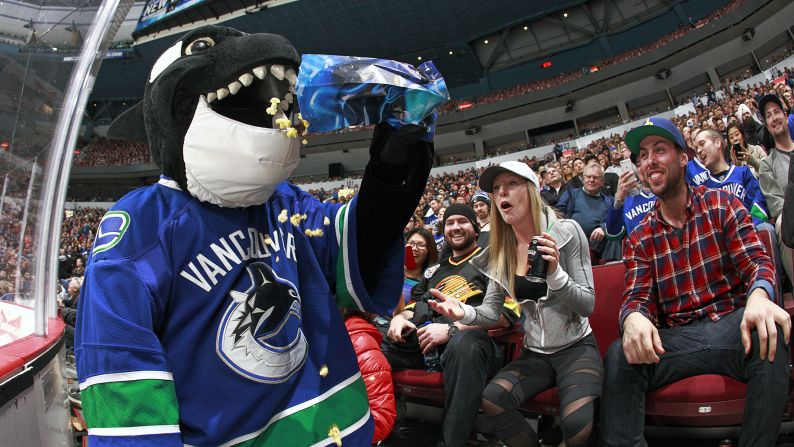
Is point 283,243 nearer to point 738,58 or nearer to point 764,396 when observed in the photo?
point 764,396

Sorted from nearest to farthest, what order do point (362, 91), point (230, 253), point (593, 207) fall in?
1. point (362, 91)
2. point (230, 253)
3. point (593, 207)

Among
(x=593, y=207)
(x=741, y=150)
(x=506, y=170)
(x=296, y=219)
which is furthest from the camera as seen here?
(x=593, y=207)

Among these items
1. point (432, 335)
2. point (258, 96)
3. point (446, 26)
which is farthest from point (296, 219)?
point (446, 26)

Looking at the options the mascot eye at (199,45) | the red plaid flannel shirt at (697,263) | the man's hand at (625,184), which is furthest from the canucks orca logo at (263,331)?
the man's hand at (625,184)

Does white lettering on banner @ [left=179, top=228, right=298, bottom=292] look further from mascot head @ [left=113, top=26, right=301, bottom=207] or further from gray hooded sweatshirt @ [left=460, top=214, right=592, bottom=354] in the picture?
gray hooded sweatshirt @ [left=460, top=214, right=592, bottom=354]

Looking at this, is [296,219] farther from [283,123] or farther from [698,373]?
[698,373]

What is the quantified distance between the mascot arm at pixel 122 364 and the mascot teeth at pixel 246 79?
1.44ft

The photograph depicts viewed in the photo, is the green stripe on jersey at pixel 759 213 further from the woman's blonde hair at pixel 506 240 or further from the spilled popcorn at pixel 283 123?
the spilled popcorn at pixel 283 123

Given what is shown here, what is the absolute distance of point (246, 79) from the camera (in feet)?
3.60

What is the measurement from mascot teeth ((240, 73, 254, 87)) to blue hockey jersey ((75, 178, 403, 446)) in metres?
0.27

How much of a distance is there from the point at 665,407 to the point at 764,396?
325mm

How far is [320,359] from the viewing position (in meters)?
1.18

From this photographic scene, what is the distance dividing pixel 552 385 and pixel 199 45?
1.88 meters

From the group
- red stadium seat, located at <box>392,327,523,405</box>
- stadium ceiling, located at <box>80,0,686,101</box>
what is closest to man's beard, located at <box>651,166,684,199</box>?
red stadium seat, located at <box>392,327,523,405</box>
